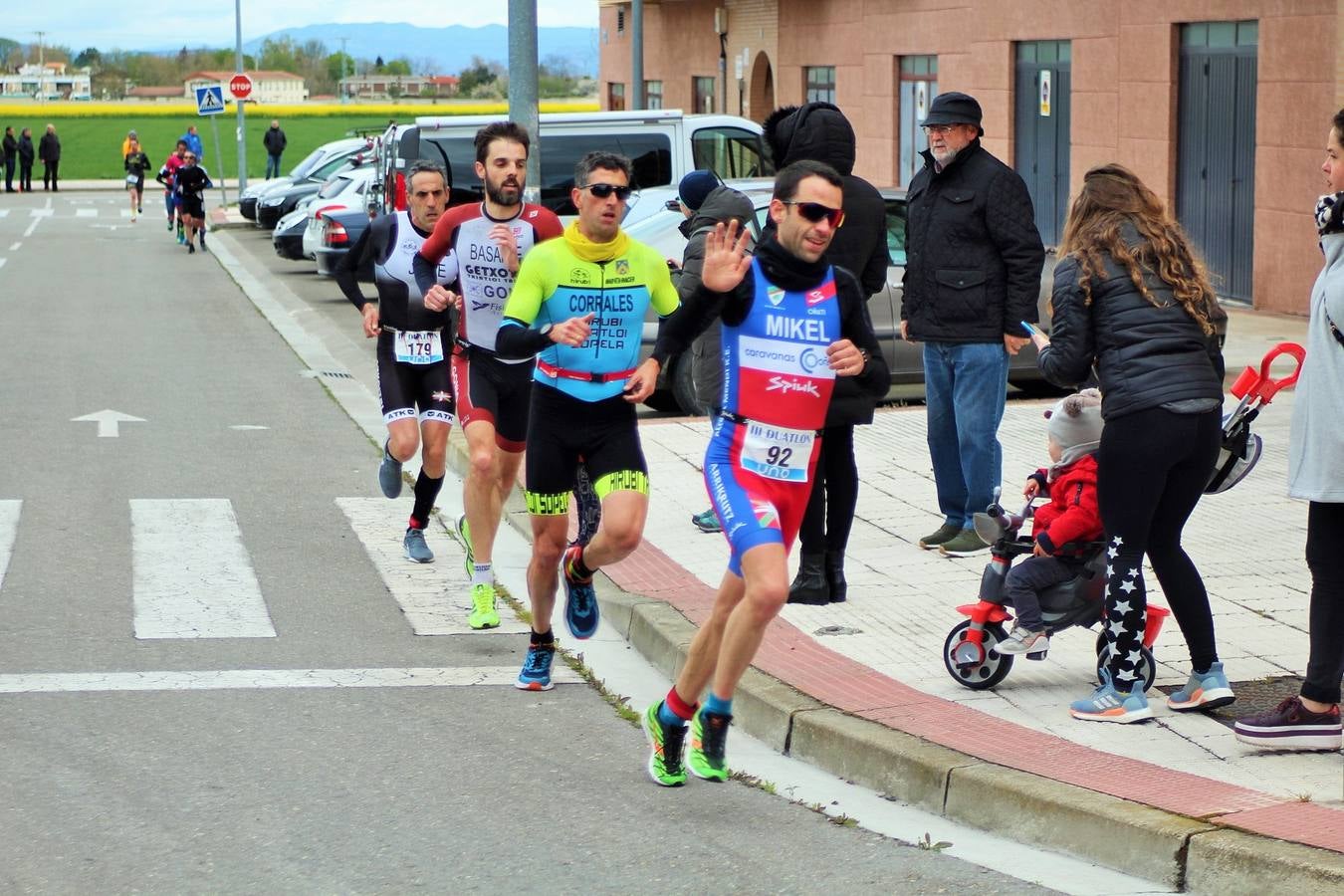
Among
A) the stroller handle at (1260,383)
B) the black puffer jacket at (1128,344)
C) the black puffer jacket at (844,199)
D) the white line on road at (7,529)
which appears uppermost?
the black puffer jacket at (844,199)

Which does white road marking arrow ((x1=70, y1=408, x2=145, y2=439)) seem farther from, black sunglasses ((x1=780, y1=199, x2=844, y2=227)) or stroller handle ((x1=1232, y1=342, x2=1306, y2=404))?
stroller handle ((x1=1232, y1=342, x2=1306, y2=404))

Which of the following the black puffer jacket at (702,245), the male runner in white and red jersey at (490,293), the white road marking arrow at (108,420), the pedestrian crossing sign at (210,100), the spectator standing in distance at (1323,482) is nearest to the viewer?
the spectator standing in distance at (1323,482)

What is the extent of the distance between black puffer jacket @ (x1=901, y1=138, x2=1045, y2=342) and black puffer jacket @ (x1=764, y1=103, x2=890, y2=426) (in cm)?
31

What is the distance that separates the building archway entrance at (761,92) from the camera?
36812 mm

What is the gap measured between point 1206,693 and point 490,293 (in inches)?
133

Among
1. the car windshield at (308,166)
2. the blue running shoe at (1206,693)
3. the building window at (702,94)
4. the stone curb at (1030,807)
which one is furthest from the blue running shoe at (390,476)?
the building window at (702,94)

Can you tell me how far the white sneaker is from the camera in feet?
20.6

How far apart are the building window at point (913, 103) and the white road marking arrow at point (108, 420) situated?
16.9 meters

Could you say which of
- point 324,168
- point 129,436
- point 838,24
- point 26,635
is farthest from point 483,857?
point 324,168

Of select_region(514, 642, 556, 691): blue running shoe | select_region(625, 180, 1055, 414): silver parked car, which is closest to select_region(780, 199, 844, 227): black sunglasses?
select_region(514, 642, 556, 691): blue running shoe

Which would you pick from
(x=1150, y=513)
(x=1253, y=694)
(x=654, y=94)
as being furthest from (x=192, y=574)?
(x=654, y=94)

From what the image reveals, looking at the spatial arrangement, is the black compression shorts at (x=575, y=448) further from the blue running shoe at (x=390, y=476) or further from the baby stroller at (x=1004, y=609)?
the blue running shoe at (x=390, y=476)

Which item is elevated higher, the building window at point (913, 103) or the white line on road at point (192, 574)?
the building window at point (913, 103)

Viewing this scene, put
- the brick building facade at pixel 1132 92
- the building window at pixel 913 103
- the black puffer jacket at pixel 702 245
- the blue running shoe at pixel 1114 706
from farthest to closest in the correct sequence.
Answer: the building window at pixel 913 103
the brick building facade at pixel 1132 92
the black puffer jacket at pixel 702 245
the blue running shoe at pixel 1114 706
